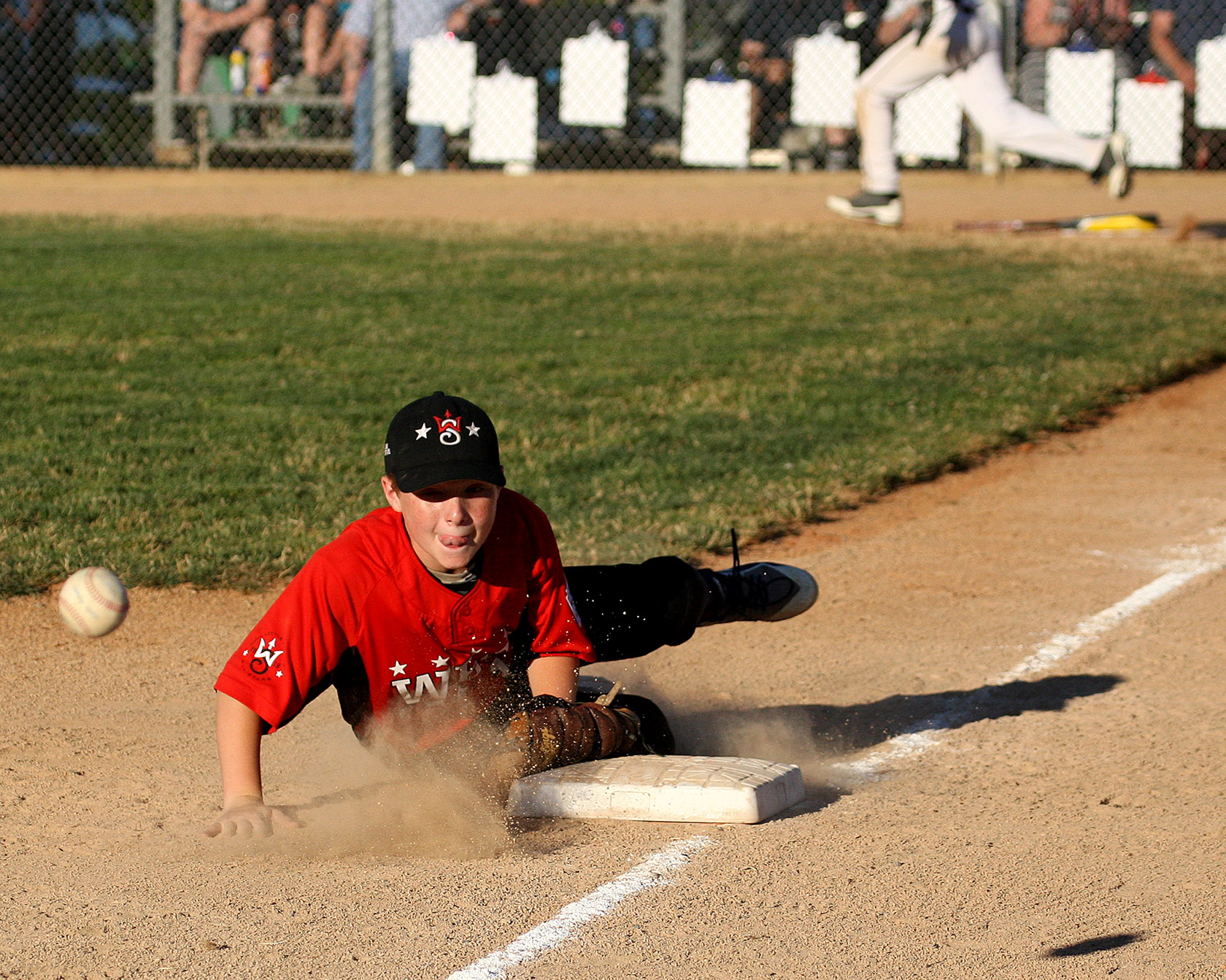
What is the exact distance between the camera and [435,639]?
3.32m

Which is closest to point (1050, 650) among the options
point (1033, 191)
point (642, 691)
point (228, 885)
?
point (642, 691)

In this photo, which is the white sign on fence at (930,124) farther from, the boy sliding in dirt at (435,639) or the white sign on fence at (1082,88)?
the boy sliding in dirt at (435,639)

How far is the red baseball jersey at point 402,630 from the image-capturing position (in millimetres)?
3129

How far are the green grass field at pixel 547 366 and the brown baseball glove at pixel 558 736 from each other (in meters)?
1.76

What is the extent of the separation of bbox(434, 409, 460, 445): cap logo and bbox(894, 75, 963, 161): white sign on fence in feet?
40.3

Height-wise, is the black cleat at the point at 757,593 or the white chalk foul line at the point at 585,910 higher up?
the black cleat at the point at 757,593

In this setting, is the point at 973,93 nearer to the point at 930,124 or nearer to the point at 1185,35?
the point at 930,124

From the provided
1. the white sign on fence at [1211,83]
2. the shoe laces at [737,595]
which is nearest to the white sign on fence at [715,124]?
the white sign on fence at [1211,83]

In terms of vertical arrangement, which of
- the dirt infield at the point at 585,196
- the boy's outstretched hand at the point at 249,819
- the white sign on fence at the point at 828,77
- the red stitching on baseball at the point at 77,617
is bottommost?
the boy's outstretched hand at the point at 249,819

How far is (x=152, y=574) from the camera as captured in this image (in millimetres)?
5004

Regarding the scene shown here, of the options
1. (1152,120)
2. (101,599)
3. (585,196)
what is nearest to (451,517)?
(101,599)

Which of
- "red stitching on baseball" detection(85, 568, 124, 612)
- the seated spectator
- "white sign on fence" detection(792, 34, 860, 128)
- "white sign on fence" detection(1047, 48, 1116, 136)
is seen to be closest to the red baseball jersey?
"red stitching on baseball" detection(85, 568, 124, 612)

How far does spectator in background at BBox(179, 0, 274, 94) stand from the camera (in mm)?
14789

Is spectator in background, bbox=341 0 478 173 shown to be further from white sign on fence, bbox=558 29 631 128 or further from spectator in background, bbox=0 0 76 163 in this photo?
spectator in background, bbox=0 0 76 163
